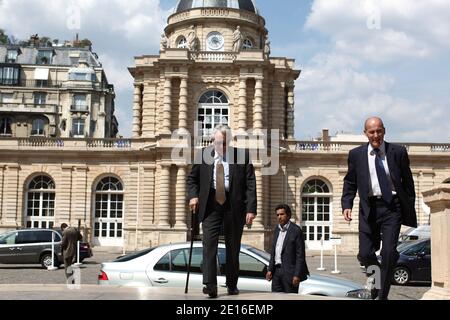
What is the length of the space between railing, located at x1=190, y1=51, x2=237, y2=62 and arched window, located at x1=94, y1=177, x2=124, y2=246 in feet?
30.8

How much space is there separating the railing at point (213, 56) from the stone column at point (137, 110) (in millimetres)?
4748

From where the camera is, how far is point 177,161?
40.8 metres

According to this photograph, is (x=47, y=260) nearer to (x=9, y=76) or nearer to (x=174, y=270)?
(x=174, y=270)

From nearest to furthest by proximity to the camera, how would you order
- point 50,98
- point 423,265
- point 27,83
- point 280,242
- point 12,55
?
point 280,242 < point 423,265 < point 50,98 < point 27,83 < point 12,55

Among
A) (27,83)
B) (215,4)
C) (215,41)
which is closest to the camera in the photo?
(215,41)

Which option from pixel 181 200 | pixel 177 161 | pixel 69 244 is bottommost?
pixel 69 244

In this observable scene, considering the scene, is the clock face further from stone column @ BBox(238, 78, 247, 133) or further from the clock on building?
stone column @ BBox(238, 78, 247, 133)

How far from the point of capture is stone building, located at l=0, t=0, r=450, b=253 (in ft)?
136

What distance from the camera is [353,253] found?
4200cm

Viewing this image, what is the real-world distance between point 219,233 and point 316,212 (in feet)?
115

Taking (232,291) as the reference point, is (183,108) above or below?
above

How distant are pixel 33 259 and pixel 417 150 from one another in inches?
1033

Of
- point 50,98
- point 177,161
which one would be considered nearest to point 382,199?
point 177,161

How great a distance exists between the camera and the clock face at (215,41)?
152 ft
